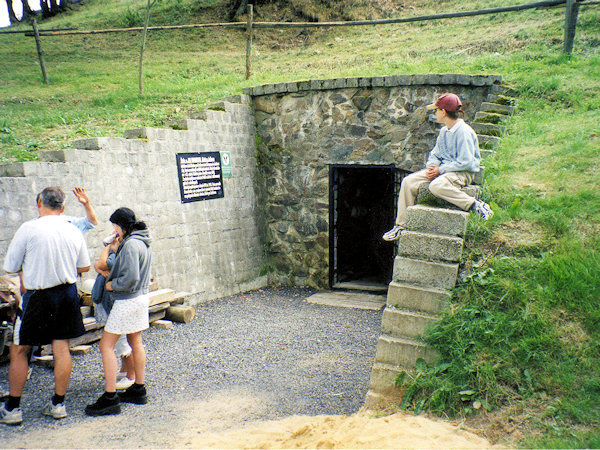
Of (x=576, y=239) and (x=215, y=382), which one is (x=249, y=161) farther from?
(x=576, y=239)

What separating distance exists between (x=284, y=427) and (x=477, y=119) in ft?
18.6

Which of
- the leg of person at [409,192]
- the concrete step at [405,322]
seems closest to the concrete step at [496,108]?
the leg of person at [409,192]

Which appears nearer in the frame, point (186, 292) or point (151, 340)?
point (151, 340)

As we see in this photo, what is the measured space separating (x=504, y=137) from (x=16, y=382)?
21.6ft

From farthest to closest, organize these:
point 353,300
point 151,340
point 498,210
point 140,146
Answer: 1. point 353,300
2. point 140,146
3. point 151,340
4. point 498,210

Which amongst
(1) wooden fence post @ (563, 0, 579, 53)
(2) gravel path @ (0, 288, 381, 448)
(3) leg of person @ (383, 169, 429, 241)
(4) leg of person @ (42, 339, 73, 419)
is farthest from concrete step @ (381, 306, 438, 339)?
(1) wooden fence post @ (563, 0, 579, 53)

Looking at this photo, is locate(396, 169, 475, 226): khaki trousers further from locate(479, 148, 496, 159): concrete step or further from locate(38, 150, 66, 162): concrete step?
locate(38, 150, 66, 162): concrete step

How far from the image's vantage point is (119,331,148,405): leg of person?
4.60 metres

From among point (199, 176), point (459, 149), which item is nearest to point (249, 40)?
point (199, 176)

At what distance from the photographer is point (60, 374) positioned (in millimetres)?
4262

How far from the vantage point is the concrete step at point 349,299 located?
895 centimetres

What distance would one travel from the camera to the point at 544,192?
5.40 metres

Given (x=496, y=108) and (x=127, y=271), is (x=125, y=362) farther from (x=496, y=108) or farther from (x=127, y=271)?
(x=496, y=108)

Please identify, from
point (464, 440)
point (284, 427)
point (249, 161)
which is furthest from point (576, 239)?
point (249, 161)
